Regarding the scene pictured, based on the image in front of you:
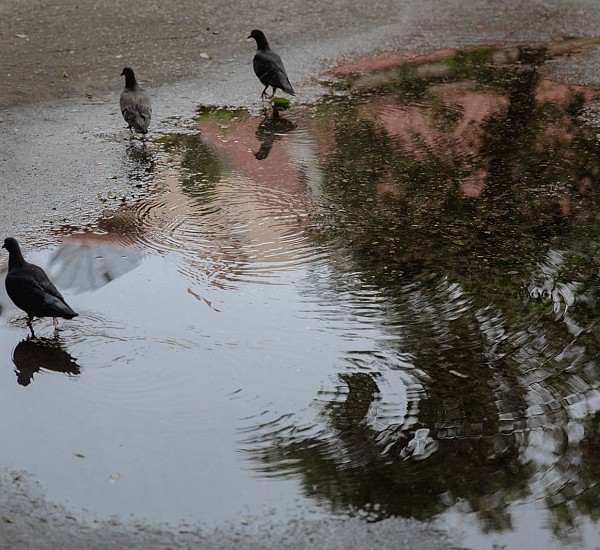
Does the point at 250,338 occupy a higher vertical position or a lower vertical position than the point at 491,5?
lower

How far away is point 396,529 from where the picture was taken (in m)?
3.72

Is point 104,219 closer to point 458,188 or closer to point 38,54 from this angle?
point 458,188

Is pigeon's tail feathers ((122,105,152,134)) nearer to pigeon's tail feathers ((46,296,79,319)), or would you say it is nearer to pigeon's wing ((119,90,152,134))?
pigeon's wing ((119,90,152,134))

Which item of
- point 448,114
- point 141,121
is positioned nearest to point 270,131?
point 141,121

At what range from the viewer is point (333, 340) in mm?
5227

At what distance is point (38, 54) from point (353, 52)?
409 cm

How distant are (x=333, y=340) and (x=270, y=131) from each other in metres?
4.13

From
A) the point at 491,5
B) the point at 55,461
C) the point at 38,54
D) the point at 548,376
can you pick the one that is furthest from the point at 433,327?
the point at 491,5

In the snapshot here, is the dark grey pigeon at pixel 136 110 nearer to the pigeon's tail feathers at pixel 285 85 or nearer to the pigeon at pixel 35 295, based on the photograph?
the pigeon's tail feathers at pixel 285 85

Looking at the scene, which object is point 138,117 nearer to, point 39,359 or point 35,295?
point 35,295

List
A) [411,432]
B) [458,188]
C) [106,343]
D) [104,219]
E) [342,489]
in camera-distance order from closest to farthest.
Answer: [342,489]
[411,432]
[106,343]
[104,219]
[458,188]

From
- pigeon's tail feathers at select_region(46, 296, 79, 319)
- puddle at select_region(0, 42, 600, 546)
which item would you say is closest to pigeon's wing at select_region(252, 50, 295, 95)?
puddle at select_region(0, 42, 600, 546)

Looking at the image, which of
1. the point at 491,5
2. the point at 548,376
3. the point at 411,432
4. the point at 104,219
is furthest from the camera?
the point at 491,5

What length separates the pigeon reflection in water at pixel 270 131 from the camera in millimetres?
8367
